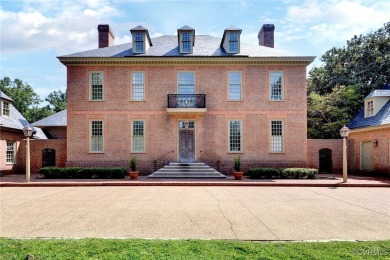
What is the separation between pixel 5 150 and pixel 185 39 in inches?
583

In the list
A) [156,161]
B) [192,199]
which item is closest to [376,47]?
[156,161]

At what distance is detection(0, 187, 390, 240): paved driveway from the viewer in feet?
18.9

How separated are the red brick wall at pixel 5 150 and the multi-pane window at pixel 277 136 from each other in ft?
60.6

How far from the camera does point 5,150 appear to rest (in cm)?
2002

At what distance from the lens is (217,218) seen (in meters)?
7.09

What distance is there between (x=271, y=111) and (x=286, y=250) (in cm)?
1574

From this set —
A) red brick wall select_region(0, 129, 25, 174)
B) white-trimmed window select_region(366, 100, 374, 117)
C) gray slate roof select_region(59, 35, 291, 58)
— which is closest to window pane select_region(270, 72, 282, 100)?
gray slate roof select_region(59, 35, 291, 58)

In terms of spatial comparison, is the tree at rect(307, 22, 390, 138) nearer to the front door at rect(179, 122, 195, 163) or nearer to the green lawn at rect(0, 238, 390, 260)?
the front door at rect(179, 122, 195, 163)

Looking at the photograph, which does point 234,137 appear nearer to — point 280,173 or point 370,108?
point 280,173

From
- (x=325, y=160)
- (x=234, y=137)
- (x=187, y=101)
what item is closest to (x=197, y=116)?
(x=187, y=101)

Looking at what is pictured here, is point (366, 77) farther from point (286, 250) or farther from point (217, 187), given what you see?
point (286, 250)

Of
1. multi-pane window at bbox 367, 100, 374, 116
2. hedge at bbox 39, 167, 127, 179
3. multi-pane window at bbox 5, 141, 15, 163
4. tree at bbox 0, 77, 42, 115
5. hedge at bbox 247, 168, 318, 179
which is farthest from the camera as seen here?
tree at bbox 0, 77, 42, 115

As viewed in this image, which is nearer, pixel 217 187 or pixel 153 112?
pixel 217 187

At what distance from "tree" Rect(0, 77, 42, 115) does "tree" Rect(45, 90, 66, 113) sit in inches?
219
